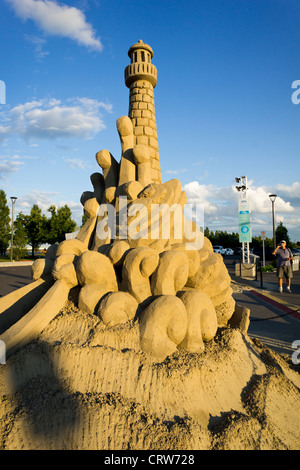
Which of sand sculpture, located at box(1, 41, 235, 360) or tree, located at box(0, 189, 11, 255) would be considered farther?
tree, located at box(0, 189, 11, 255)

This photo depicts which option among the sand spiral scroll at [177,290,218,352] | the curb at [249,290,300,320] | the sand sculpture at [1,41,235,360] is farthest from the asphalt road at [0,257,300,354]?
the sand spiral scroll at [177,290,218,352]

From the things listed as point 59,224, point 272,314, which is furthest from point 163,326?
point 59,224

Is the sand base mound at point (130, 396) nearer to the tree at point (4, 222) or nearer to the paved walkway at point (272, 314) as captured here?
the paved walkway at point (272, 314)

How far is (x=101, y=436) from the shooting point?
1968 millimetres

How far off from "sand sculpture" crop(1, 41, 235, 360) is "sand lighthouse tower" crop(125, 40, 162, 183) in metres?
0.51

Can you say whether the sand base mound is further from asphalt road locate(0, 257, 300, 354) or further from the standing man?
the standing man

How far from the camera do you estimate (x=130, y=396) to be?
237cm

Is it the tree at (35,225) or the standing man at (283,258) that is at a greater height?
the tree at (35,225)

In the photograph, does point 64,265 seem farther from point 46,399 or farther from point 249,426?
point 249,426

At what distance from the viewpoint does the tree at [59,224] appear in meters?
28.0

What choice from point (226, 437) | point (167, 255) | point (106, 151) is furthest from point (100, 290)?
point (106, 151)

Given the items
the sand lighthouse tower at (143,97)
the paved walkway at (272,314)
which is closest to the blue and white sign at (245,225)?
the paved walkway at (272,314)

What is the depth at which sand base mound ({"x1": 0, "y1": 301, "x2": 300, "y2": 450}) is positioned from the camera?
6.54 feet

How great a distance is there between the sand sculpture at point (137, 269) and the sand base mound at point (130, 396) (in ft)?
0.53
